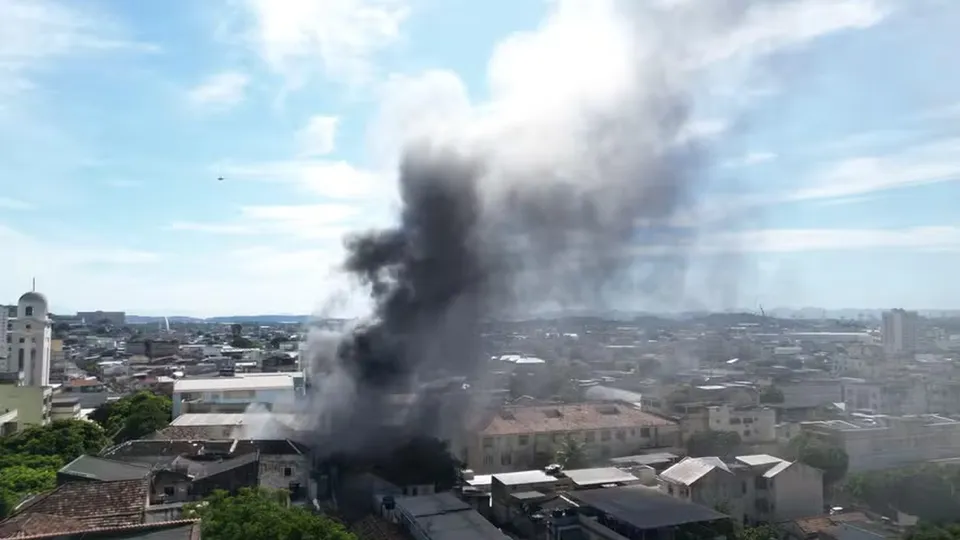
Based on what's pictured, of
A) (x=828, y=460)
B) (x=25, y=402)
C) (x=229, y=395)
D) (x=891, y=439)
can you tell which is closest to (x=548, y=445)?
(x=828, y=460)

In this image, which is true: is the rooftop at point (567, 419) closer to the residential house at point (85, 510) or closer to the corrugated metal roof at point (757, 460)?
the corrugated metal roof at point (757, 460)

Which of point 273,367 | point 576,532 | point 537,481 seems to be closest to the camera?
point 576,532

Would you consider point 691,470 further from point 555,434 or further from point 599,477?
point 555,434

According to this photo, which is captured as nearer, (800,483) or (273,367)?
(800,483)

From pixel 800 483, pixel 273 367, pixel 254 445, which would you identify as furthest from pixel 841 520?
pixel 273 367

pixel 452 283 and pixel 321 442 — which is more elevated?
pixel 452 283

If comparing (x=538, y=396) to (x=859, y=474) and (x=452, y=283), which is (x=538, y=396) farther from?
(x=859, y=474)

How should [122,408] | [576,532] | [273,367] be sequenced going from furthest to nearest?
[273,367]
[122,408]
[576,532]
